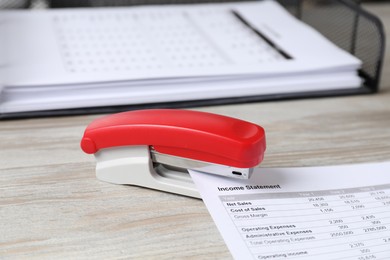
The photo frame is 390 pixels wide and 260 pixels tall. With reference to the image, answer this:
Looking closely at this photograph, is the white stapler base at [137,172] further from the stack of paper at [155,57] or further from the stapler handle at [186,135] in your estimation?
the stack of paper at [155,57]

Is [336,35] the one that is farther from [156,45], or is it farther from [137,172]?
[137,172]

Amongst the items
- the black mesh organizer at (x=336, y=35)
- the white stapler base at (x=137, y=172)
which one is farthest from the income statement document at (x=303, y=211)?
the black mesh organizer at (x=336, y=35)

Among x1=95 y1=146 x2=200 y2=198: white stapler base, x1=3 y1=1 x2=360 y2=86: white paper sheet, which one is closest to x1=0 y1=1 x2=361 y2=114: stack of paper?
x1=3 y1=1 x2=360 y2=86: white paper sheet

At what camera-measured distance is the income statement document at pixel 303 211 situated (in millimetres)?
427

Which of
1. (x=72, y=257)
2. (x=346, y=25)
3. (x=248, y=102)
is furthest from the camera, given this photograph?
(x=346, y=25)

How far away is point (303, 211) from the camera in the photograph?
1.54 feet

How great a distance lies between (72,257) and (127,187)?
0.35ft

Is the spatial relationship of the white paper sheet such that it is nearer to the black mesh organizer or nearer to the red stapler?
the black mesh organizer

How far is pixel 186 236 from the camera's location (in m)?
0.45

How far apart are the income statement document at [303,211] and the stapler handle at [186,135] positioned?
3 centimetres

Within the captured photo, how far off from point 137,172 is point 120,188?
2 centimetres

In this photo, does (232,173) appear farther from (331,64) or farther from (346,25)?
(346,25)

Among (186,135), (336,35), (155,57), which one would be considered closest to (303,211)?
(186,135)

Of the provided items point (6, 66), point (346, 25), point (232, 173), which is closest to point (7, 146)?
point (6, 66)
